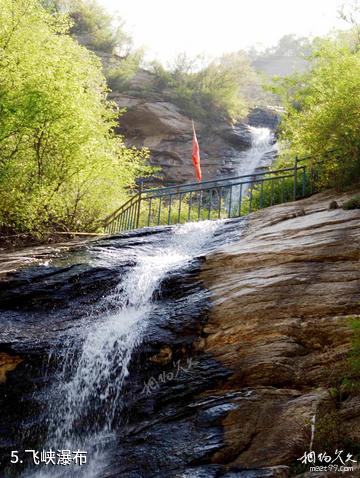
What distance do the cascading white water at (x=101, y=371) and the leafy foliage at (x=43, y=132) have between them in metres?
4.95

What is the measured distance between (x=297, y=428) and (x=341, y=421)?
1.40ft

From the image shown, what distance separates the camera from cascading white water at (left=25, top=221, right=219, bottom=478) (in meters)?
6.55

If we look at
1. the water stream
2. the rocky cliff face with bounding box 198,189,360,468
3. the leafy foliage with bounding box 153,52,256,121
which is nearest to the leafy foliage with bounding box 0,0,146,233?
the water stream

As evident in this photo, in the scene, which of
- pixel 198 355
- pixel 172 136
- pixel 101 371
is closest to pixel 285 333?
pixel 198 355

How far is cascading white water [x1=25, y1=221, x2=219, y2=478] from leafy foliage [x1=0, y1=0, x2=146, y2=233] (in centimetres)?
495

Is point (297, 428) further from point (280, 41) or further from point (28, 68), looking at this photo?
point (280, 41)

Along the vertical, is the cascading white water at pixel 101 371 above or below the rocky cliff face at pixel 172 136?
below

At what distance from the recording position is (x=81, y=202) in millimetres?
14352

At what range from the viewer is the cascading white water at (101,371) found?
655 centimetres

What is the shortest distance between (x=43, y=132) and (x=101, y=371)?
7816 millimetres

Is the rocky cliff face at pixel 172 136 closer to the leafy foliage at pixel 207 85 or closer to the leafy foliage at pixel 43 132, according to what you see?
the leafy foliage at pixel 207 85

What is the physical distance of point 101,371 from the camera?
715 centimetres

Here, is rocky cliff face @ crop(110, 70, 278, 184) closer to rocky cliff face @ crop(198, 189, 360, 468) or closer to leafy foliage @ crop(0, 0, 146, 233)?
leafy foliage @ crop(0, 0, 146, 233)

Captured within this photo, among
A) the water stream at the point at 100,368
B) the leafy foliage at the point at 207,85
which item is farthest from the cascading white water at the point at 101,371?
the leafy foliage at the point at 207,85
